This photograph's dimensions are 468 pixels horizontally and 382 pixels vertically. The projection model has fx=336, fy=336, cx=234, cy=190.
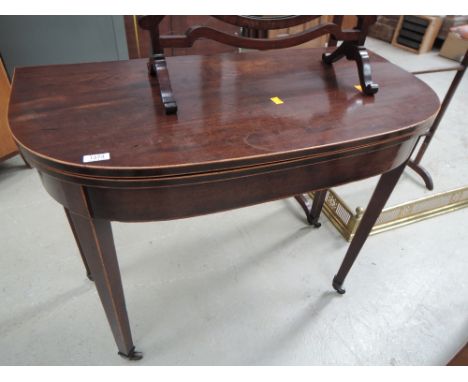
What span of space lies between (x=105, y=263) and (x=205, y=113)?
1.35 ft

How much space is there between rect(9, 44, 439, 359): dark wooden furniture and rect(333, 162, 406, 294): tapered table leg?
0.02 meters

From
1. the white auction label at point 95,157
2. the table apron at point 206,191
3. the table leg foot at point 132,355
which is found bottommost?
the table leg foot at point 132,355

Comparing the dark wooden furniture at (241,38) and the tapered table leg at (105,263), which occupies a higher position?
the dark wooden furniture at (241,38)

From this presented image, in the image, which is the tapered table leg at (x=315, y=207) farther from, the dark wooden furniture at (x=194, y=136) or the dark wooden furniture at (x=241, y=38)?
the dark wooden furniture at (x=241, y=38)

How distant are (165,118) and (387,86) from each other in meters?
0.63

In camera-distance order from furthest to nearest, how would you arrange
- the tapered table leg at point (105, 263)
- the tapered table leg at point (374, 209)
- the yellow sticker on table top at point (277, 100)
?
1. the tapered table leg at point (374, 209)
2. the yellow sticker on table top at point (277, 100)
3. the tapered table leg at point (105, 263)

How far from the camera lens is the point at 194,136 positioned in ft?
2.25

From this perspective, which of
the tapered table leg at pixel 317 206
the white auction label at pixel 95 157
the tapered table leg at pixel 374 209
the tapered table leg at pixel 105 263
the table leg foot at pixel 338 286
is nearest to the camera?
the white auction label at pixel 95 157

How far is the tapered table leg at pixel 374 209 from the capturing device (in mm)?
Result: 1007

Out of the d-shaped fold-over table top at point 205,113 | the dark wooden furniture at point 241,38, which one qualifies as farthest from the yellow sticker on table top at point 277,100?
the dark wooden furniture at point 241,38

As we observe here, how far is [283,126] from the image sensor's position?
29.2 inches

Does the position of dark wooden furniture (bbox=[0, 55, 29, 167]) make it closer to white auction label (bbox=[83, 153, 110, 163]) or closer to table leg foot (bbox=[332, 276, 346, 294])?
white auction label (bbox=[83, 153, 110, 163])

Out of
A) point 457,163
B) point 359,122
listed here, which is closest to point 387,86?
point 359,122

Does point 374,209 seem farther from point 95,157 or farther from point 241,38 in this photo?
point 95,157
